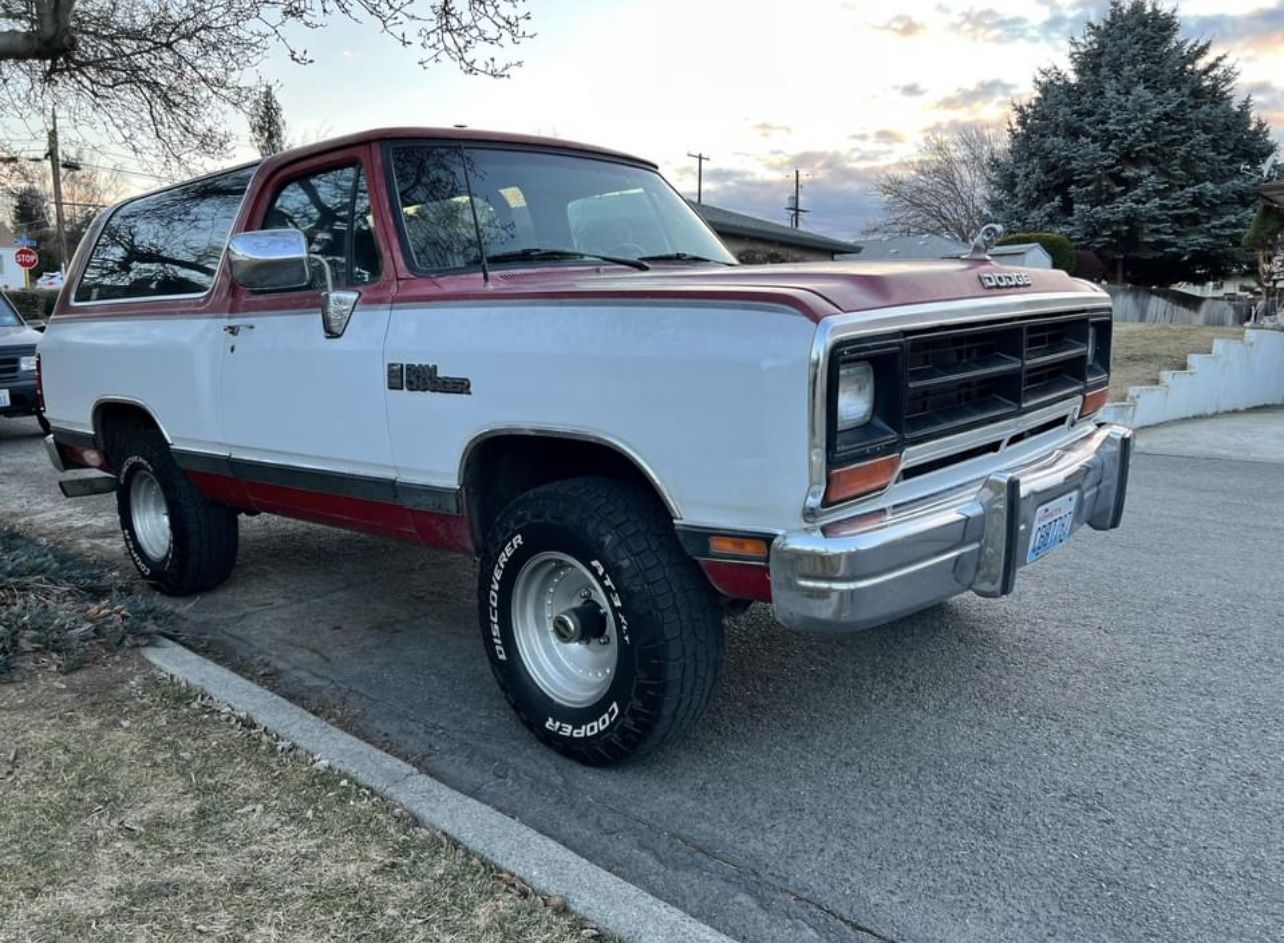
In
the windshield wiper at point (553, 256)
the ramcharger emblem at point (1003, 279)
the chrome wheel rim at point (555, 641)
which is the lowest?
the chrome wheel rim at point (555, 641)

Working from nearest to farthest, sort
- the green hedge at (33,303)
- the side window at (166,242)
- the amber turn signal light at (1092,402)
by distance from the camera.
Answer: the amber turn signal light at (1092,402)
the side window at (166,242)
the green hedge at (33,303)

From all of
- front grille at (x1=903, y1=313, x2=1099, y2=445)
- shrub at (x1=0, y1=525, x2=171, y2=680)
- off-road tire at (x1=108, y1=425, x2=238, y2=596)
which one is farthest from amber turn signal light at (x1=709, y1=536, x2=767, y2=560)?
off-road tire at (x1=108, y1=425, x2=238, y2=596)

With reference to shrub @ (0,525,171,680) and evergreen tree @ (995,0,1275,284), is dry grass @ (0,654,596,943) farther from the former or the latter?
evergreen tree @ (995,0,1275,284)

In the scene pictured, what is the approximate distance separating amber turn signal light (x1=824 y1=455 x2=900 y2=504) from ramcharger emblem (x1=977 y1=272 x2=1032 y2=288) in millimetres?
788

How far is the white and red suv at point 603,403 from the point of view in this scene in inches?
100

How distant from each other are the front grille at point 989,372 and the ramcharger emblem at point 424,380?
140cm

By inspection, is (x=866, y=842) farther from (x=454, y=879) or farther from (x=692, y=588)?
(x=454, y=879)

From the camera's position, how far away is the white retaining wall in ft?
36.1

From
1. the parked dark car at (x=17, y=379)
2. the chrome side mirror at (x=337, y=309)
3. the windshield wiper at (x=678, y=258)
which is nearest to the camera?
the chrome side mirror at (x=337, y=309)

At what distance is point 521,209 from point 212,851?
2442mm

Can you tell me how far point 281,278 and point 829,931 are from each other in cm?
286

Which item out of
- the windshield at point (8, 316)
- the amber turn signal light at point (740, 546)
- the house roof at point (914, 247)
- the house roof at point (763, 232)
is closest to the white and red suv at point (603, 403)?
the amber turn signal light at point (740, 546)

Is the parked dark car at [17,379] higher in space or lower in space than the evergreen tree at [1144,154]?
lower

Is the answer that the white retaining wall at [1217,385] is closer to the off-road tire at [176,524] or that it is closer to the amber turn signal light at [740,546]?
the off-road tire at [176,524]
